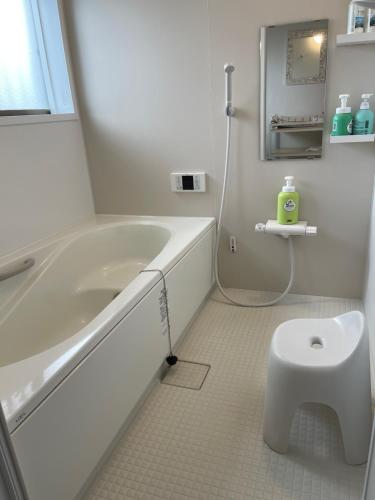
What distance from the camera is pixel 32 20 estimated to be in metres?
2.12

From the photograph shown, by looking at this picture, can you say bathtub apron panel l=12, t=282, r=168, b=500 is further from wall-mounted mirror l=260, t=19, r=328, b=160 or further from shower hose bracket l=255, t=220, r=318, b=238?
wall-mounted mirror l=260, t=19, r=328, b=160

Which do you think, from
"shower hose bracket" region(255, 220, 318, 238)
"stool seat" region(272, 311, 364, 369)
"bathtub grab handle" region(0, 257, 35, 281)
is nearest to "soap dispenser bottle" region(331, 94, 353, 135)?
"shower hose bracket" region(255, 220, 318, 238)

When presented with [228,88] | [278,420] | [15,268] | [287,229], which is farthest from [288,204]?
[15,268]

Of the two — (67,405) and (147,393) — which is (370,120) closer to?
(147,393)

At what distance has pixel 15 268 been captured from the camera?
1.74 meters

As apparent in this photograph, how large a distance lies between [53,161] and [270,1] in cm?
142

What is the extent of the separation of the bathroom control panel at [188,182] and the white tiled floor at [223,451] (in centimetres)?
101

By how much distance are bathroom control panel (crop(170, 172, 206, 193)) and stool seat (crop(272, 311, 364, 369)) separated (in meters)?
1.09

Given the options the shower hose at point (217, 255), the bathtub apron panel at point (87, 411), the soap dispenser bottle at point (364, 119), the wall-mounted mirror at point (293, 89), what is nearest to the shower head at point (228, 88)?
the shower hose at point (217, 255)

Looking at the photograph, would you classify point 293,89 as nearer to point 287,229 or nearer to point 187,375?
point 287,229

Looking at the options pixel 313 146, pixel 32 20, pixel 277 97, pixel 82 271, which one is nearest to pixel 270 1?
pixel 277 97

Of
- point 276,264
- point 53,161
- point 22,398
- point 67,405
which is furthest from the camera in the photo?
point 276,264

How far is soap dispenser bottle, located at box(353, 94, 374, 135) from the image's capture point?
5.80 ft

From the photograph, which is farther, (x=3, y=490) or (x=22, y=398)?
(x=22, y=398)
